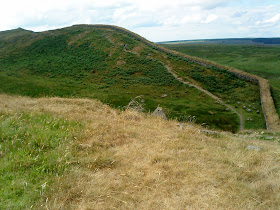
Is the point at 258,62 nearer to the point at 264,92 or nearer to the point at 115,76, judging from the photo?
the point at 264,92

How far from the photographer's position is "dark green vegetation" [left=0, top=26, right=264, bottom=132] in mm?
20094

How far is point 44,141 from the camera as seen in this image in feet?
15.6

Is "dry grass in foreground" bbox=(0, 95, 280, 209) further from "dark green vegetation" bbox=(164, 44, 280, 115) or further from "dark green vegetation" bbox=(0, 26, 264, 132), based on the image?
"dark green vegetation" bbox=(164, 44, 280, 115)

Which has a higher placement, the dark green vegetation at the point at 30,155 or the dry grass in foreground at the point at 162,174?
the dark green vegetation at the point at 30,155

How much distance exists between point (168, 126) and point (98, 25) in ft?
139

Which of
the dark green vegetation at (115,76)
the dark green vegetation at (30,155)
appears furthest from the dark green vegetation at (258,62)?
the dark green vegetation at (30,155)

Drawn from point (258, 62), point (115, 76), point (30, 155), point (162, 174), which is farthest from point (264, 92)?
point (258, 62)

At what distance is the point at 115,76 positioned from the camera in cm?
2795

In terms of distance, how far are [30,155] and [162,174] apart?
2656 mm

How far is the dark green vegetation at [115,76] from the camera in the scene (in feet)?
65.9

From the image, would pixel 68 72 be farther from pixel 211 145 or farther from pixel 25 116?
pixel 211 145

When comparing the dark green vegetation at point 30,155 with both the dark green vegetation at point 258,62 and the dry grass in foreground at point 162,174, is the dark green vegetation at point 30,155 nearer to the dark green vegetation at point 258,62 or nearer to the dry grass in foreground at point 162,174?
the dry grass in foreground at point 162,174

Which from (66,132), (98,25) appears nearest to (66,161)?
(66,132)

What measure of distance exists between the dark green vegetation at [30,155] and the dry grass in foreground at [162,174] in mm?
260
